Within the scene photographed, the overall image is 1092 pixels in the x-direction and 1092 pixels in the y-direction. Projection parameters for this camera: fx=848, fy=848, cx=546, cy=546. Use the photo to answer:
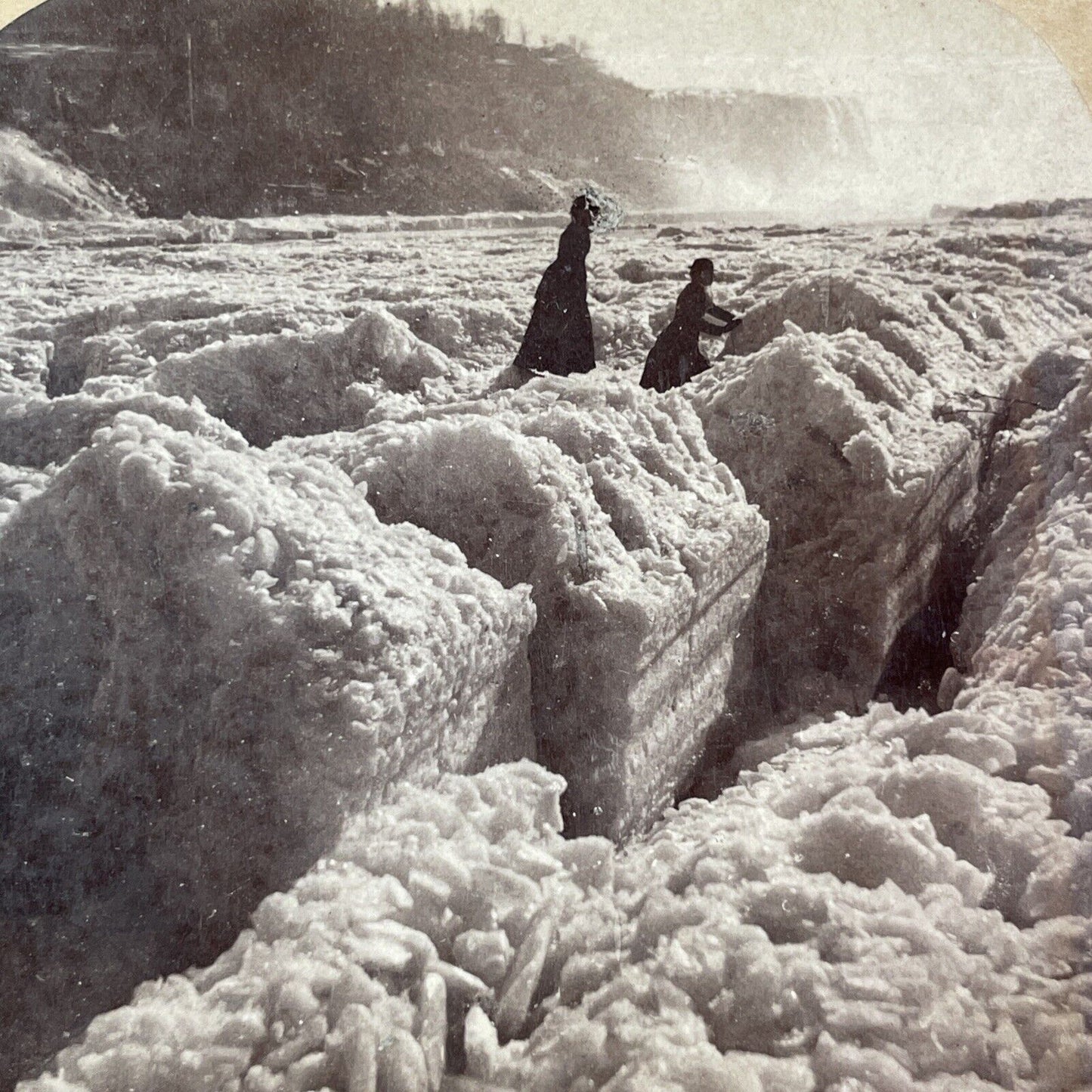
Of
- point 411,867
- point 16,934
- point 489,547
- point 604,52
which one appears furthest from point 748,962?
point 604,52

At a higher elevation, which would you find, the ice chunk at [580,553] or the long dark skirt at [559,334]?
the long dark skirt at [559,334]

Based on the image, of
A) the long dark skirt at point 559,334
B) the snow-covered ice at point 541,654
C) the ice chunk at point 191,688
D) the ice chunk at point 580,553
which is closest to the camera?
the snow-covered ice at point 541,654

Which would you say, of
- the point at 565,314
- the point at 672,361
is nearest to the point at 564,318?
the point at 565,314

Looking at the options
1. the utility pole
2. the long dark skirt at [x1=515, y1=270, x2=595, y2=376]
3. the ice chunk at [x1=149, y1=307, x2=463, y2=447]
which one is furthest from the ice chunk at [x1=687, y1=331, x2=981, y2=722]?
the utility pole

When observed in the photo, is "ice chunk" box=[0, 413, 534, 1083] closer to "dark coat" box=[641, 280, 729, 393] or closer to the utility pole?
the utility pole

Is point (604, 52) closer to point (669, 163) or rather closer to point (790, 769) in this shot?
point (669, 163)

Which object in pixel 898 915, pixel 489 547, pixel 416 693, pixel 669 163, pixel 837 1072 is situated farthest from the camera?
pixel 669 163

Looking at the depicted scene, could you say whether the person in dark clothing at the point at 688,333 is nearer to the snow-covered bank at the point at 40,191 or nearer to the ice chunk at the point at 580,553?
the ice chunk at the point at 580,553

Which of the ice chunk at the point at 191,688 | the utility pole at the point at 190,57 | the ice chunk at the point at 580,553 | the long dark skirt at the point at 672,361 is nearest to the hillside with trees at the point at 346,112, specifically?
the utility pole at the point at 190,57
